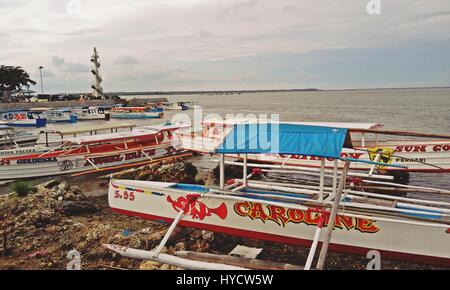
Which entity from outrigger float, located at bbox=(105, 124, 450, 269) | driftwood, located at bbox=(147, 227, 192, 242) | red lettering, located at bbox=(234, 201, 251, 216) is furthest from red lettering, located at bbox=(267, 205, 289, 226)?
driftwood, located at bbox=(147, 227, 192, 242)

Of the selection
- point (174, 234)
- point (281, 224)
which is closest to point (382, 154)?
point (281, 224)

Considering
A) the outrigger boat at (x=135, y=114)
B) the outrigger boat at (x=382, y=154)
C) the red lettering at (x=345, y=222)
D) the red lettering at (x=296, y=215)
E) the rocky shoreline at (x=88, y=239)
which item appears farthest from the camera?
the outrigger boat at (x=135, y=114)

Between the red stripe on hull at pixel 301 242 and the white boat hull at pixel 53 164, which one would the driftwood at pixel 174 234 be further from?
the white boat hull at pixel 53 164

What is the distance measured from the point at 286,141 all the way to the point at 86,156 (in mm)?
15220

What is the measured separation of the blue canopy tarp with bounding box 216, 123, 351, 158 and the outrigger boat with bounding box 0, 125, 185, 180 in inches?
515

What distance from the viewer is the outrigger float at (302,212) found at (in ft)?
26.1

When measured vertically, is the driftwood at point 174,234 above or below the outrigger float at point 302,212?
below

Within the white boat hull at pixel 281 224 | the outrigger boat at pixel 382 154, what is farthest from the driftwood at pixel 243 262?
the outrigger boat at pixel 382 154

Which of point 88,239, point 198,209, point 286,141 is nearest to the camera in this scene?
point 286,141

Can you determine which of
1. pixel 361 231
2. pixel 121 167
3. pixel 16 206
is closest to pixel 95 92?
pixel 121 167

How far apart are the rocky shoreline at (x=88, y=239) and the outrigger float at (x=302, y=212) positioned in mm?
561

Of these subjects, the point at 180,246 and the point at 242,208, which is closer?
the point at 242,208

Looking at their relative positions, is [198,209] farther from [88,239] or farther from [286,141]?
[88,239]

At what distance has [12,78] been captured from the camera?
82062 millimetres
